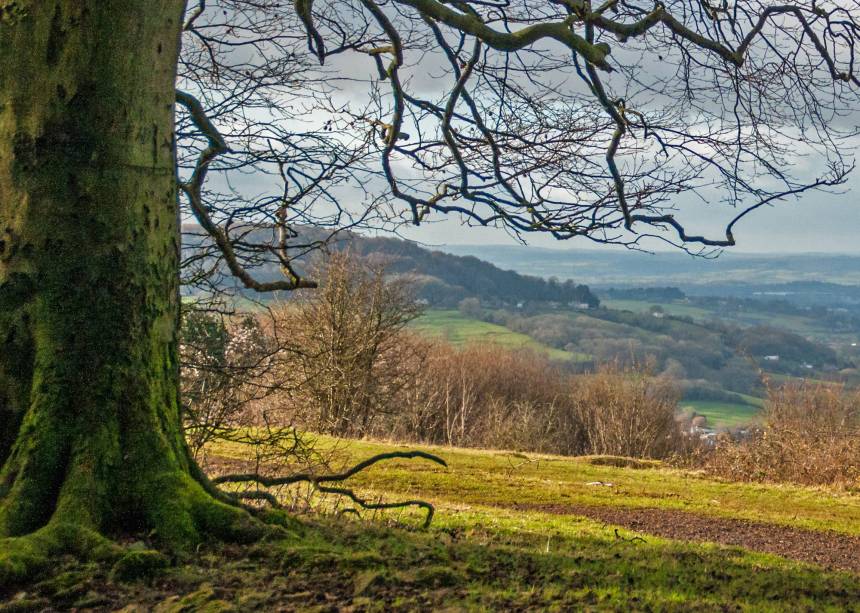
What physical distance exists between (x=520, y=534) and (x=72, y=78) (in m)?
4.55

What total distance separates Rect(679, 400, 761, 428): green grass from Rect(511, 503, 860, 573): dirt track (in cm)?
6345

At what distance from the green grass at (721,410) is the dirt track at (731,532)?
63.4 m

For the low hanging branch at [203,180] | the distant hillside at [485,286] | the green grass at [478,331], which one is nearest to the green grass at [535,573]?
the low hanging branch at [203,180]

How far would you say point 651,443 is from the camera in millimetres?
41000

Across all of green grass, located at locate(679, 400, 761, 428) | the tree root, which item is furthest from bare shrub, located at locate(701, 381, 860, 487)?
green grass, located at locate(679, 400, 761, 428)

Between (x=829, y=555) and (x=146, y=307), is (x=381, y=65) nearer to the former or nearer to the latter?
(x=146, y=307)

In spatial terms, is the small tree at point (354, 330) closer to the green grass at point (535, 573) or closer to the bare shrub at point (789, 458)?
the bare shrub at point (789, 458)

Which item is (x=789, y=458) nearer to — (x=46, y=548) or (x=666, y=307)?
(x=46, y=548)

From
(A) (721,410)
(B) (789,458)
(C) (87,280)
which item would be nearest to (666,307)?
(A) (721,410)

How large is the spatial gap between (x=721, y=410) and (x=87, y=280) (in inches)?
3422

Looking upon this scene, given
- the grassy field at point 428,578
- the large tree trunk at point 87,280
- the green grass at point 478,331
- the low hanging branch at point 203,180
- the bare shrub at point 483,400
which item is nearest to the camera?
the grassy field at point 428,578

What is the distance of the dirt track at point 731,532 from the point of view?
9727mm

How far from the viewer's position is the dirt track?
383 inches

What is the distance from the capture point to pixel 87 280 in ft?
13.3
